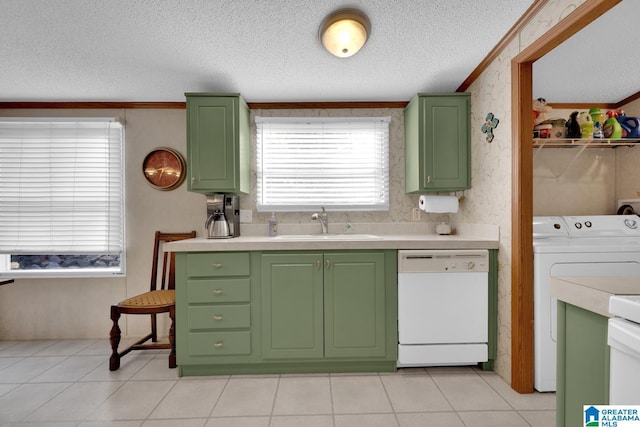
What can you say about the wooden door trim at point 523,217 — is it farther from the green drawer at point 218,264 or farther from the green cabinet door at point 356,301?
the green drawer at point 218,264

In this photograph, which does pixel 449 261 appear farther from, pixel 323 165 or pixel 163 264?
pixel 163 264

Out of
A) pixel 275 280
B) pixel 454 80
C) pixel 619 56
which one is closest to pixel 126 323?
pixel 275 280

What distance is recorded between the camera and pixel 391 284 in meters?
2.25

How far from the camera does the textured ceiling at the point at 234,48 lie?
1729 millimetres

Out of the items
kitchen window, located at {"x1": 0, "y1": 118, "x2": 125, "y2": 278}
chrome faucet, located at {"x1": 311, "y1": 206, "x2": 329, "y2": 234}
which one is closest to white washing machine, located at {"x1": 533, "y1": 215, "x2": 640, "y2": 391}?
chrome faucet, located at {"x1": 311, "y1": 206, "x2": 329, "y2": 234}

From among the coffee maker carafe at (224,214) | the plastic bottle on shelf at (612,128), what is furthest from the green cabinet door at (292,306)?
the plastic bottle on shelf at (612,128)

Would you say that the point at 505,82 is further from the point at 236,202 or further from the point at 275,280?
the point at 236,202

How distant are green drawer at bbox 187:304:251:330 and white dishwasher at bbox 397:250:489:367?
Answer: 1169 mm

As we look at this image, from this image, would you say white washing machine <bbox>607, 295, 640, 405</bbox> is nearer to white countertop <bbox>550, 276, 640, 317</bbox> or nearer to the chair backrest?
white countertop <bbox>550, 276, 640, 317</bbox>

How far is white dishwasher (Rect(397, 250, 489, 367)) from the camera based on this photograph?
2223 mm

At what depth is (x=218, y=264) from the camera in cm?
223

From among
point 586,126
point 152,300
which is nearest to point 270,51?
point 152,300

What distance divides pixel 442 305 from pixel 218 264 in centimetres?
167

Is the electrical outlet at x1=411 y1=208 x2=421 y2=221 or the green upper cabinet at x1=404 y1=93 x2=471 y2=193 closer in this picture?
the green upper cabinet at x1=404 y1=93 x2=471 y2=193
